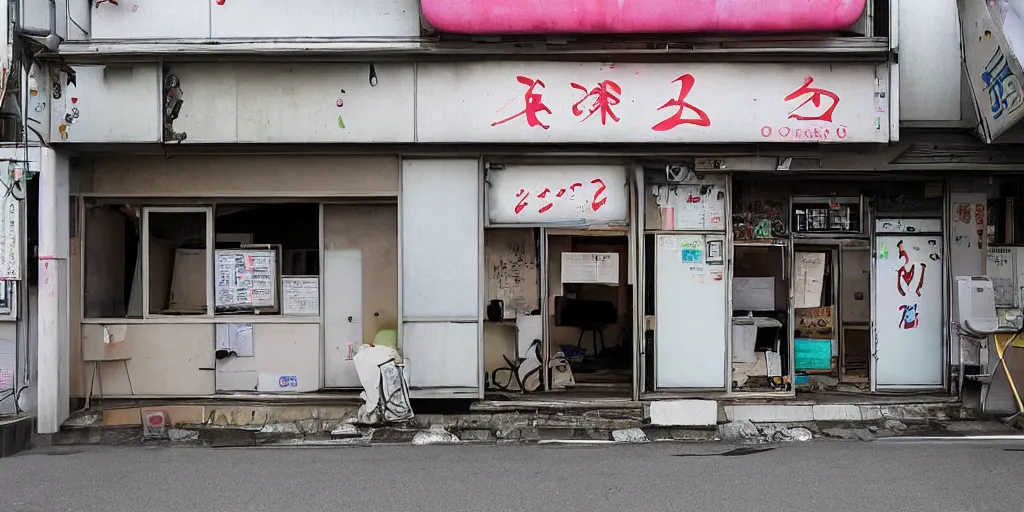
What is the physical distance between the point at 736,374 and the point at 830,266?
204cm

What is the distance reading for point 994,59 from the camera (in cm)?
802

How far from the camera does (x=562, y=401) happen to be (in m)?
9.30

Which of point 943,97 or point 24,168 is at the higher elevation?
point 943,97

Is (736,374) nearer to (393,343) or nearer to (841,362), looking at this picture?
(841,362)

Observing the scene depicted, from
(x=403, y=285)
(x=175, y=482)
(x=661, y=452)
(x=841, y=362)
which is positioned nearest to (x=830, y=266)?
(x=841, y=362)

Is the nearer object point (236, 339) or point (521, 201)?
point (521, 201)

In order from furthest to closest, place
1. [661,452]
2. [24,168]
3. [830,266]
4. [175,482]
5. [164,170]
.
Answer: [830,266]
[164,170]
[24,168]
[661,452]
[175,482]

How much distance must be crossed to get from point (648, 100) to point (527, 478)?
14.4 feet

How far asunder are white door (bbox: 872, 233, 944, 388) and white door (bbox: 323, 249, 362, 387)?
21.2 ft

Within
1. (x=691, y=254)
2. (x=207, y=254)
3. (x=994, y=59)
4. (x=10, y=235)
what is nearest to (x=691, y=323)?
(x=691, y=254)

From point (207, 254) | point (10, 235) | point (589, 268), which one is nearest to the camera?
point (10, 235)

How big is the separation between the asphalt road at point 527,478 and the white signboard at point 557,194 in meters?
2.70

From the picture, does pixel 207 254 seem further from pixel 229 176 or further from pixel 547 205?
pixel 547 205

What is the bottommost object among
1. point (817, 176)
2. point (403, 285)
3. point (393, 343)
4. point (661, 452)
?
point (661, 452)
